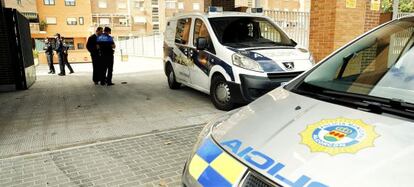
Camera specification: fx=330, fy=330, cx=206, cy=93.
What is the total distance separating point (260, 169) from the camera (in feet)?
5.19

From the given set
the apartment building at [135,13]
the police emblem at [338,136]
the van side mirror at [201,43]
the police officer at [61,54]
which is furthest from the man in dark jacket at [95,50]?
the apartment building at [135,13]

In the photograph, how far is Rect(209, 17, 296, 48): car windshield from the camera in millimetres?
6328

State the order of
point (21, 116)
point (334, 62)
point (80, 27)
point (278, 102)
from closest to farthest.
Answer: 1. point (278, 102)
2. point (334, 62)
3. point (21, 116)
4. point (80, 27)

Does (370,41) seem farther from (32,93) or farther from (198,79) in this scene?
(32,93)

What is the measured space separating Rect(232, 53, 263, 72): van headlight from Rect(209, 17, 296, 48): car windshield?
427 millimetres

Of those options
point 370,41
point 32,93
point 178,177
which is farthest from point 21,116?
point 370,41

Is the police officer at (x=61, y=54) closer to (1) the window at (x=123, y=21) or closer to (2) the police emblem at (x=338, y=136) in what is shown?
(2) the police emblem at (x=338, y=136)

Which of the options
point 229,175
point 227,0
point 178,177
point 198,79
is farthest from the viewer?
point 227,0

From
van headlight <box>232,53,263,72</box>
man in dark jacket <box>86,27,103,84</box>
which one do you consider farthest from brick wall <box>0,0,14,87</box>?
van headlight <box>232,53,263,72</box>

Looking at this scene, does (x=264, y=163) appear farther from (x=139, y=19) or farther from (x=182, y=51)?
(x=139, y=19)

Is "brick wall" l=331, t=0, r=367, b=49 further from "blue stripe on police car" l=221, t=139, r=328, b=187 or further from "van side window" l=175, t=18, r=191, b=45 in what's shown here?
"blue stripe on police car" l=221, t=139, r=328, b=187

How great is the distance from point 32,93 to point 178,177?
653cm

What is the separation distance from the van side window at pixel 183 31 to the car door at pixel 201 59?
320 millimetres

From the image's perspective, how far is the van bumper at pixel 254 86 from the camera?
546 centimetres
